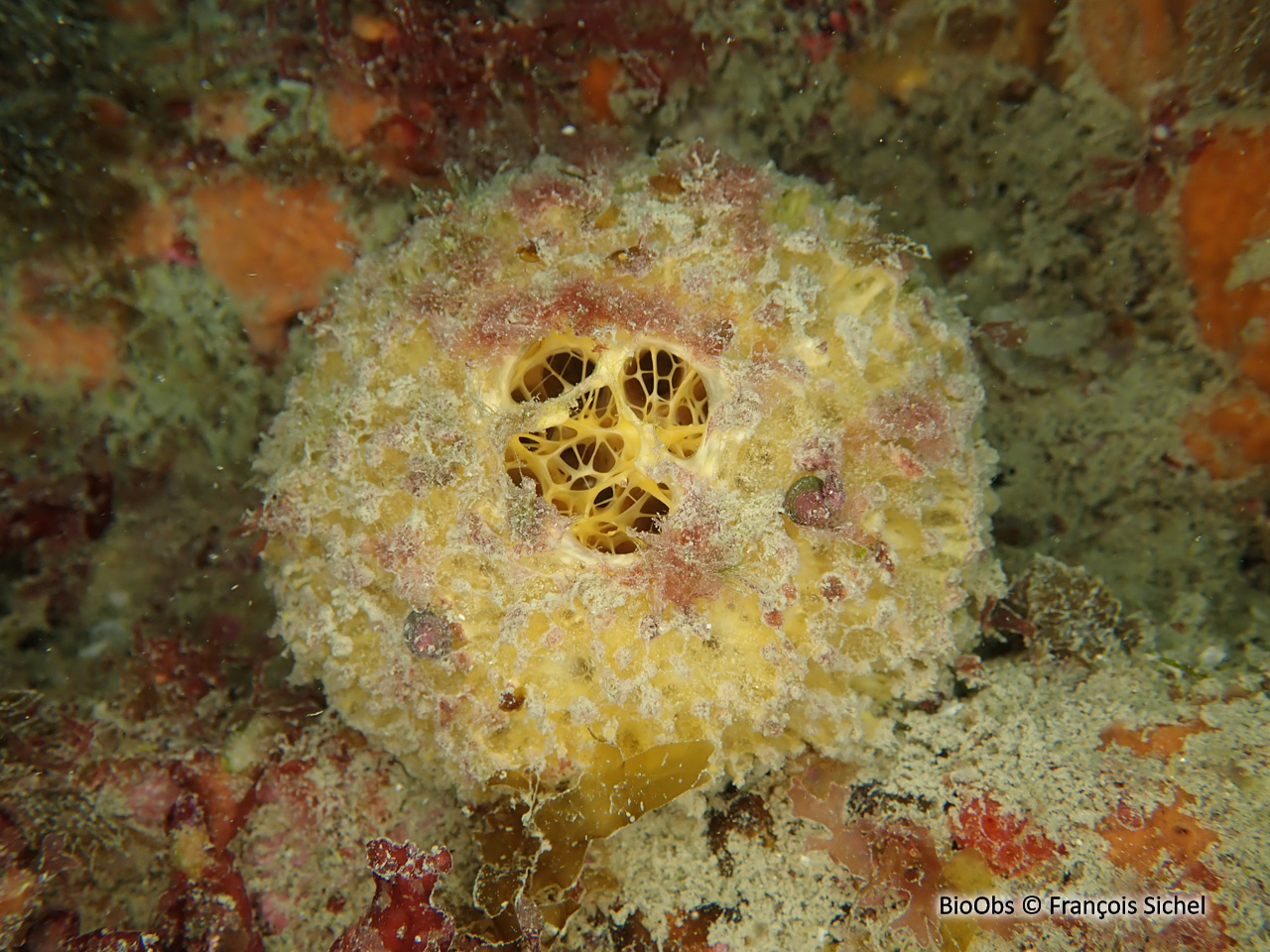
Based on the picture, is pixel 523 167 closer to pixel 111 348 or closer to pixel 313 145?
pixel 313 145

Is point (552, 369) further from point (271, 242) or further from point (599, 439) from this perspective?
point (271, 242)

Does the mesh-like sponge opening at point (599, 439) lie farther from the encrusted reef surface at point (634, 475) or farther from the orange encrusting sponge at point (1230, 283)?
the orange encrusting sponge at point (1230, 283)

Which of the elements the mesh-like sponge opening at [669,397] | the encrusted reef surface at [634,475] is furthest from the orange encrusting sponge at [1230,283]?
the mesh-like sponge opening at [669,397]

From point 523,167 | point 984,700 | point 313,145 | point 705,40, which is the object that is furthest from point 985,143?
point 313,145

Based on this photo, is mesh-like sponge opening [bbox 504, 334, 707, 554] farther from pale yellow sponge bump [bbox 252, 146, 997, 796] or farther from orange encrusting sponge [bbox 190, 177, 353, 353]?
orange encrusting sponge [bbox 190, 177, 353, 353]

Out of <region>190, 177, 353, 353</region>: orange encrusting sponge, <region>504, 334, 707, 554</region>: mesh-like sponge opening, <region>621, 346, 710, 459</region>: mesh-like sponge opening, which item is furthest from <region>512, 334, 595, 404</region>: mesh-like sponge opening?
<region>190, 177, 353, 353</region>: orange encrusting sponge
